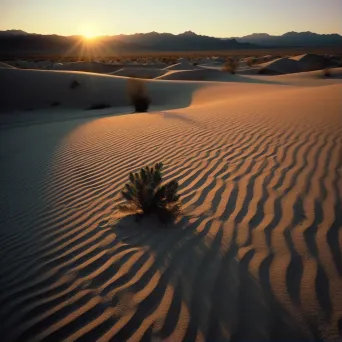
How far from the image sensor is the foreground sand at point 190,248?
97.4 inches

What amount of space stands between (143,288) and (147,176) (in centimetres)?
179

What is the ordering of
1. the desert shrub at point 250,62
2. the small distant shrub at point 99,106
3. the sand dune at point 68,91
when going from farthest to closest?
the desert shrub at point 250,62, the sand dune at point 68,91, the small distant shrub at point 99,106

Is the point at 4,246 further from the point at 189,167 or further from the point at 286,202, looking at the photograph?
the point at 286,202

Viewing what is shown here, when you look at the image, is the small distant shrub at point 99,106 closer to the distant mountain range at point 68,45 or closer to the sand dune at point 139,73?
the sand dune at point 139,73

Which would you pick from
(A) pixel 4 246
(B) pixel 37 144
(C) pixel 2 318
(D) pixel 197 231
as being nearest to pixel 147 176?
(D) pixel 197 231

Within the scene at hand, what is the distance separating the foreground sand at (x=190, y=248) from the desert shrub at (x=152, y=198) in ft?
0.63

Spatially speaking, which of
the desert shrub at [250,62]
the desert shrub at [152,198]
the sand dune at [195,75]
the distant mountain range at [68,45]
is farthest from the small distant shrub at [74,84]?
the distant mountain range at [68,45]

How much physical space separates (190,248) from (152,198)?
106 cm

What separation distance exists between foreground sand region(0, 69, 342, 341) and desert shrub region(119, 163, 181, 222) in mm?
191

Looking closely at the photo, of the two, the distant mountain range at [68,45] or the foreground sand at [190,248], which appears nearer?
the foreground sand at [190,248]

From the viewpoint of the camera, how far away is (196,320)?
2.45 m

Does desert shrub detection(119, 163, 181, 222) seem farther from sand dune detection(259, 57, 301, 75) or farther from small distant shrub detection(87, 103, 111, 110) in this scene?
sand dune detection(259, 57, 301, 75)

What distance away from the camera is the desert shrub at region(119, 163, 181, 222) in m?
4.04

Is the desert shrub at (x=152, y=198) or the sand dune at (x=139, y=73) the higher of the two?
the desert shrub at (x=152, y=198)
